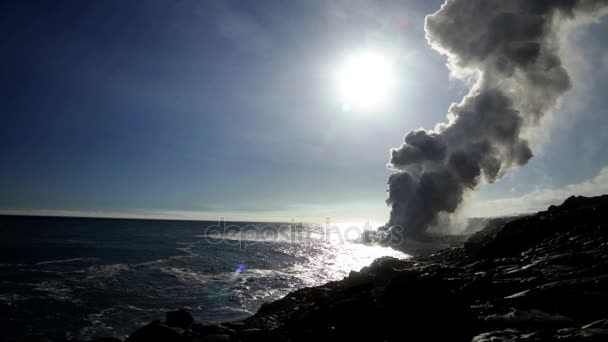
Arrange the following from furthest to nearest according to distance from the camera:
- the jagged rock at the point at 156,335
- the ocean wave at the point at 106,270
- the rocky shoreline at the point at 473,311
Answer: the ocean wave at the point at 106,270, the jagged rock at the point at 156,335, the rocky shoreline at the point at 473,311

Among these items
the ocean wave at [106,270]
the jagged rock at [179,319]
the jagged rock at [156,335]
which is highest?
the jagged rock at [156,335]

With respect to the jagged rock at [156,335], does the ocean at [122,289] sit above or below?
below

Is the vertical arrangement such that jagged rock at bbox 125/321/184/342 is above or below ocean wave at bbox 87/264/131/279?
above

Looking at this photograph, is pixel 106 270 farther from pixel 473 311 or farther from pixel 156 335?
pixel 473 311

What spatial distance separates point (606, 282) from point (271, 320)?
1506 cm

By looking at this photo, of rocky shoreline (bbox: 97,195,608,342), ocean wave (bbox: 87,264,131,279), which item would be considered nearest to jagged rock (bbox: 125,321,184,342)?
rocky shoreline (bbox: 97,195,608,342)

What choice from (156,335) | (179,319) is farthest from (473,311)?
(179,319)

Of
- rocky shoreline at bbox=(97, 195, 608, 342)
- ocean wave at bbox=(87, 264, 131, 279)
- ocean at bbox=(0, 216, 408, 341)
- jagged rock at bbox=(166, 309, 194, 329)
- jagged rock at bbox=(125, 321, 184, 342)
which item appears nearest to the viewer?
rocky shoreline at bbox=(97, 195, 608, 342)

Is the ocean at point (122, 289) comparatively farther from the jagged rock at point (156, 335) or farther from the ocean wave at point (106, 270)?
the jagged rock at point (156, 335)

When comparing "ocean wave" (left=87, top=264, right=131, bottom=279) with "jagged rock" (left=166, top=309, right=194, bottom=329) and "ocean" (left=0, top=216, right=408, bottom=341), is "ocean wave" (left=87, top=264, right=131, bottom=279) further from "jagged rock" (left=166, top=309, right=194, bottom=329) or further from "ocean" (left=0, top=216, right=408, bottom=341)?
"jagged rock" (left=166, top=309, right=194, bottom=329)

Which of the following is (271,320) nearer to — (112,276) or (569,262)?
(569,262)

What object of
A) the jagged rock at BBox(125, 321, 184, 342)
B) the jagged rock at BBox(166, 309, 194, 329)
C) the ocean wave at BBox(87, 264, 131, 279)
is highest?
the jagged rock at BBox(125, 321, 184, 342)

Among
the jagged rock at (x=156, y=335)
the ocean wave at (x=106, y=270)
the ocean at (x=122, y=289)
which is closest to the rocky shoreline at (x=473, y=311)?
the jagged rock at (x=156, y=335)

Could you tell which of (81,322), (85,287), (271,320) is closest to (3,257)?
(85,287)
